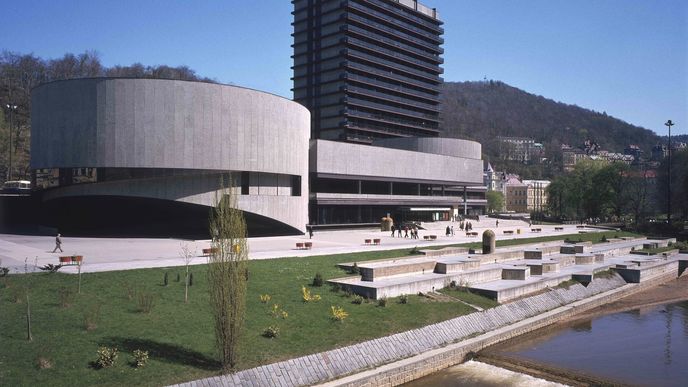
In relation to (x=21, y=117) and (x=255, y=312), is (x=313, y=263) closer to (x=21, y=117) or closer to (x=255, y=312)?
(x=255, y=312)

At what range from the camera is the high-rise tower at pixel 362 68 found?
11344cm

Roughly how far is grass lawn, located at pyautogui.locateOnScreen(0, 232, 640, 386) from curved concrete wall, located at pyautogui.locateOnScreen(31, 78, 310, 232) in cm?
2319

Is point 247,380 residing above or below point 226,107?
Result: below

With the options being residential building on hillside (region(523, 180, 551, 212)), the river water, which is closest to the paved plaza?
the river water

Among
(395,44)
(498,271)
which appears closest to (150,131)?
(498,271)

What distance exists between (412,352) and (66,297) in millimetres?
12655

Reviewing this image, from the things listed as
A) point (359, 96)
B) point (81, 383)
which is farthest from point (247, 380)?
point (359, 96)

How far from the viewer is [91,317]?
57.6ft

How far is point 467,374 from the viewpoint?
18.6 m

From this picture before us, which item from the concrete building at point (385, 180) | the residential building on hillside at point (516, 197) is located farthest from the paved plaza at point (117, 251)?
the residential building on hillside at point (516, 197)

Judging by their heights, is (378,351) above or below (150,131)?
below

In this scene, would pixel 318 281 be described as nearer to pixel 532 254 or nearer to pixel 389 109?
pixel 532 254

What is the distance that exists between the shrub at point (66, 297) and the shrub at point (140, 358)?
5.71m

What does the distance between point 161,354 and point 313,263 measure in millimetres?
16617
